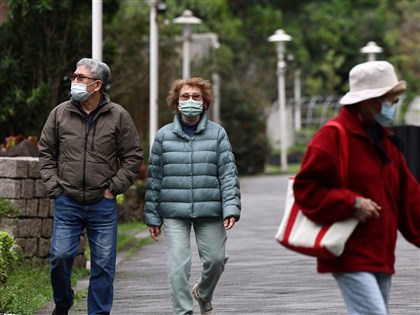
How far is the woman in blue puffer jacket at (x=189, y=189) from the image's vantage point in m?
9.66

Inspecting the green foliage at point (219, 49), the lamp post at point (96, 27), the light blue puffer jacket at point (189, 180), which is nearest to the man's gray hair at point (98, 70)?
the light blue puffer jacket at point (189, 180)

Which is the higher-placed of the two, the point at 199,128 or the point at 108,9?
the point at 108,9

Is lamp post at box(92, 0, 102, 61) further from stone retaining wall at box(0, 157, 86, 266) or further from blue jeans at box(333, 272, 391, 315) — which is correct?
blue jeans at box(333, 272, 391, 315)

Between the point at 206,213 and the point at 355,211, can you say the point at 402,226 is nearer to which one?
the point at 355,211

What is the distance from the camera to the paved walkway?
11.1m

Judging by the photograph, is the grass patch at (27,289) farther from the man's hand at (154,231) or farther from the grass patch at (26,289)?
the man's hand at (154,231)

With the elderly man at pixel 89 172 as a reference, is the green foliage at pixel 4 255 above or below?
below

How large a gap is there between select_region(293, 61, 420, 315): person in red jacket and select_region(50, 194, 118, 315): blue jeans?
3240 mm

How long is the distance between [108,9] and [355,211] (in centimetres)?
1333

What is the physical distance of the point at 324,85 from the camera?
73.1 metres

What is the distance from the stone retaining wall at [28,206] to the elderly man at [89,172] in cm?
304

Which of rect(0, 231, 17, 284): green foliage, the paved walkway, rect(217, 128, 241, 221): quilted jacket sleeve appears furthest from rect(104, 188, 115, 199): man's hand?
the paved walkway

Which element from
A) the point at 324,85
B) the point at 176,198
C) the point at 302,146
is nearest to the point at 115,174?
the point at 176,198

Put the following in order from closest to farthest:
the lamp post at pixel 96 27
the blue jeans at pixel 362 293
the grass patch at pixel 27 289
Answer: the blue jeans at pixel 362 293 < the grass patch at pixel 27 289 < the lamp post at pixel 96 27
